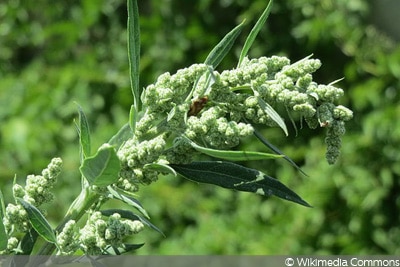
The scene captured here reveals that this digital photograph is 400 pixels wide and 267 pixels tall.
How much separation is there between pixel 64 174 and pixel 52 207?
0.18 meters

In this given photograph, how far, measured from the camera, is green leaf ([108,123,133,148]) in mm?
1037

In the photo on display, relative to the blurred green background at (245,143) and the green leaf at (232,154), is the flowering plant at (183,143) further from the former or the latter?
the blurred green background at (245,143)

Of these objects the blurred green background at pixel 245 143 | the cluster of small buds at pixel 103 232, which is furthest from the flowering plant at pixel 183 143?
the blurred green background at pixel 245 143

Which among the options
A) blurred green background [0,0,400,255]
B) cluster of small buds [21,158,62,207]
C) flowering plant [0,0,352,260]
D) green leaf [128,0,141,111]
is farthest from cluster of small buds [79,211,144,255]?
blurred green background [0,0,400,255]

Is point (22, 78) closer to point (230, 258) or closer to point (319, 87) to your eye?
point (230, 258)

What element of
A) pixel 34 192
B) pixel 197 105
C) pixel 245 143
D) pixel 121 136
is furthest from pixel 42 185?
pixel 245 143

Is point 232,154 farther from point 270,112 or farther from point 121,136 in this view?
point 121,136

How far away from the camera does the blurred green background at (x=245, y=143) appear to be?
10.2ft

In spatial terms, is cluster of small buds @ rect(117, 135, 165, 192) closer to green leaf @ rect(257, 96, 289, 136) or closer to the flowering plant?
the flowering plant

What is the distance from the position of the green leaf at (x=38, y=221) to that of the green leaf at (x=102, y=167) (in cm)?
9

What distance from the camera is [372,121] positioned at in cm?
308

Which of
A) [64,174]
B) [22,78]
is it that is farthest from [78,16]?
[64,174]

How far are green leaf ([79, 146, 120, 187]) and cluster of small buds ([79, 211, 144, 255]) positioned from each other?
51mm

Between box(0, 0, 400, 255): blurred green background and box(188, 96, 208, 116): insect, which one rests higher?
box(188, 96, 208, 116): insect
